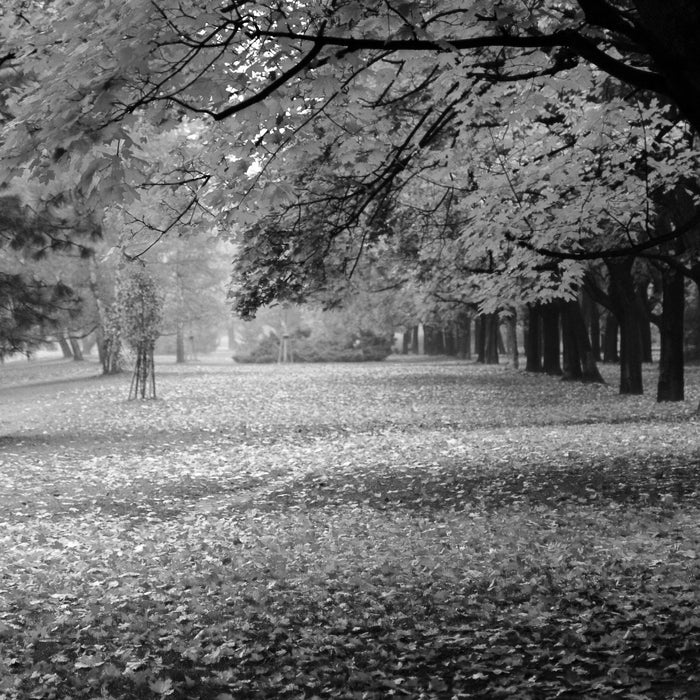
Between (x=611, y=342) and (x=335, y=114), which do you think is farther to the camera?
(x=611, y=342)

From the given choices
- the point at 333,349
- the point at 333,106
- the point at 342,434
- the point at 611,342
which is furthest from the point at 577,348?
the point at 333,349

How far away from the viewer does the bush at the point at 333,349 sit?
70875 millimetres

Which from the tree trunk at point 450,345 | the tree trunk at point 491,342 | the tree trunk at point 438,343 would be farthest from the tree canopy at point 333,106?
the tree trunk at point 438,343

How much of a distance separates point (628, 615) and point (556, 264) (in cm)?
859

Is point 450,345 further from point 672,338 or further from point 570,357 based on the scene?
point 672,338

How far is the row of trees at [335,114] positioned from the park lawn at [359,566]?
2789mm

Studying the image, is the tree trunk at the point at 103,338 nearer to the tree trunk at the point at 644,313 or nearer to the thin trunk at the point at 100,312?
Result: the thin trunk at the point at 100,312

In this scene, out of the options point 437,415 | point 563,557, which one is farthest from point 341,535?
point 437,415

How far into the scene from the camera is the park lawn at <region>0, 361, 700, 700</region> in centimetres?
524

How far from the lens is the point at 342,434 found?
20078 mm

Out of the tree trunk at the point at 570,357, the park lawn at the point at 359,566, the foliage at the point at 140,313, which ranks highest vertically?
the foliage at the point at 140,313

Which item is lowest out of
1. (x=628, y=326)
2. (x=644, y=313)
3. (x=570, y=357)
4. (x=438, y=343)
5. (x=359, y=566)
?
(x=359, y=566)

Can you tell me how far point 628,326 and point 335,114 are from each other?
19616 mm

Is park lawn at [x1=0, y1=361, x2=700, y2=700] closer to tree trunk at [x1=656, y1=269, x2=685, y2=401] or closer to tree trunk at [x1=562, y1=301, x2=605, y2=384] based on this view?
tree trunk at [x1=656, y1=269, x2=685, y2=401]
